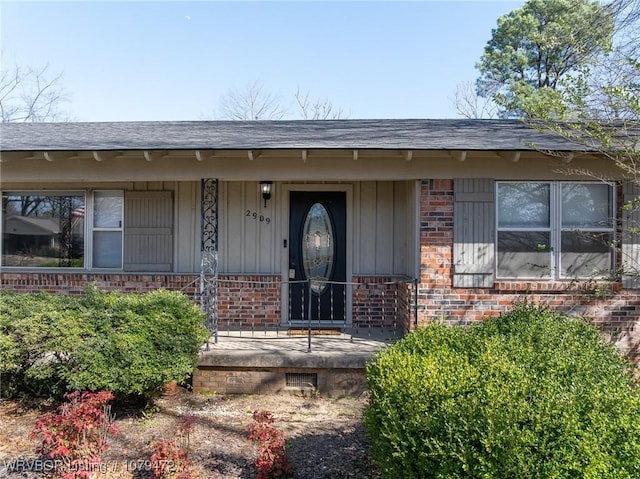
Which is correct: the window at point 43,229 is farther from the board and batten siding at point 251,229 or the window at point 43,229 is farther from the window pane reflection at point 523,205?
the window pane reflection at point 523,205

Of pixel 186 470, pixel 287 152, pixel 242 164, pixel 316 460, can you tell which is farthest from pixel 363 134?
pixel 186 470

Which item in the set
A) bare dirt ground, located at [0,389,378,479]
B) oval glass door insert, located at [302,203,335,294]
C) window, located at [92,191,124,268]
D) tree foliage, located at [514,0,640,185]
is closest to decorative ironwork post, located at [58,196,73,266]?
window, located at [92,191,124,268]

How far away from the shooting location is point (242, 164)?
5.77m

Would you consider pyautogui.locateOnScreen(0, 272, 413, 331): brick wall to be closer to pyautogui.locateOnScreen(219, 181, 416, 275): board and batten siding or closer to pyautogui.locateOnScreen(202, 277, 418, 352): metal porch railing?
pyautogui.locateOnScreen(202, 277, 418, 352): metal porch railing

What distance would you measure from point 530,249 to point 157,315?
4599mm

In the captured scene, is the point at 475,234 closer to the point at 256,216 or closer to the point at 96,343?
the point at 256,216

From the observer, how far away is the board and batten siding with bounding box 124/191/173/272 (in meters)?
6.75

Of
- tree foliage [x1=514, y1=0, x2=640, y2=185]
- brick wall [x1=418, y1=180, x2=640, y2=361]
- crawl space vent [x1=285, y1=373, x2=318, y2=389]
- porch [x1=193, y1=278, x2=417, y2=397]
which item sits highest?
tree foliage [x1=514, y1=0, x2=640, y2=185]

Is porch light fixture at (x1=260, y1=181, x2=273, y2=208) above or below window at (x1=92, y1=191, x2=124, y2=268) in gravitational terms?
above

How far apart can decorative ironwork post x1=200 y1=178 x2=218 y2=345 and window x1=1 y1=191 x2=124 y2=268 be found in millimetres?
1586

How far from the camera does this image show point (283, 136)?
6.11 meters

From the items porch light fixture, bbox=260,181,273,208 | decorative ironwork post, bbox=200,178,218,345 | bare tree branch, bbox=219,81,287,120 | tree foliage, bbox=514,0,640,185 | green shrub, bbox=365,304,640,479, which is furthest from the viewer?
bare tree branch, bbox=219,81,287,120

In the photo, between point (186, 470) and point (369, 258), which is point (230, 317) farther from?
point (186, 470)

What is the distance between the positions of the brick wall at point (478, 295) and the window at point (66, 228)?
15.4ft
